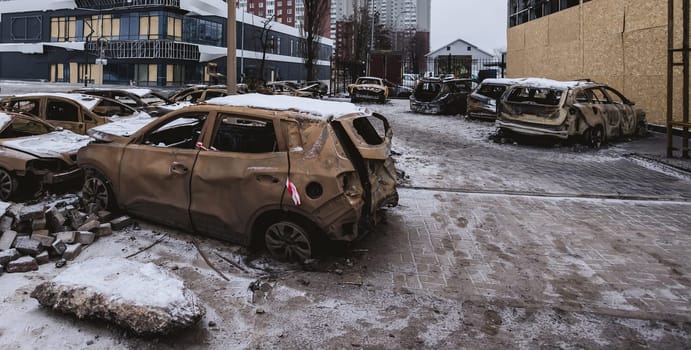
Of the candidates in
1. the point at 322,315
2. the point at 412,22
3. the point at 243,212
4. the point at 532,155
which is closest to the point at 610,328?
the point at 322,315

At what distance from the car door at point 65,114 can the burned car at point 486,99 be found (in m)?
13.3

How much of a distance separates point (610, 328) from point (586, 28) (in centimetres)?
1830

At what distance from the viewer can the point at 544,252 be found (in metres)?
5.53

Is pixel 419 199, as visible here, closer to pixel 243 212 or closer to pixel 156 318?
pixel 243 212

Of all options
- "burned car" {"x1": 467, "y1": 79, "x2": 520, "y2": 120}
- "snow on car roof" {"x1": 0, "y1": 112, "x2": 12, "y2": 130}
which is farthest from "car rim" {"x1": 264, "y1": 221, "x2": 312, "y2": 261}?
"burned car" {"x1": 467, "y1": 79, "x2": 520, "y2": 120}

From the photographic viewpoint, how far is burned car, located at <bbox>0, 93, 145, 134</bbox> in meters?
9.66

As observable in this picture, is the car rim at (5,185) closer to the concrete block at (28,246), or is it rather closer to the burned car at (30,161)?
the burned car at (30,161)

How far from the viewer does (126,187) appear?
5.75 m

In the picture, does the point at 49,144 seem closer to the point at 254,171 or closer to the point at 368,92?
the point at 254,171

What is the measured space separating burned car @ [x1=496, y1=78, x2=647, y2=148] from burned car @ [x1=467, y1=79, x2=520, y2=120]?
15.1 ft

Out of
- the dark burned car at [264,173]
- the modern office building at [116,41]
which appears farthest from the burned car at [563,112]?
the modern office building at [116,41]

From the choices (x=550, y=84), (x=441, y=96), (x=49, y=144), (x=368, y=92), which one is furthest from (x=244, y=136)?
(x=368, y=92)

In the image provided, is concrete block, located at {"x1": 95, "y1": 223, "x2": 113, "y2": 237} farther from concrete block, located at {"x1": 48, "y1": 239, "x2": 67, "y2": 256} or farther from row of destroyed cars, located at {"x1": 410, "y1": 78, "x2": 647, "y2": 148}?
row of destroyed cars, located at {"x1": 410, "y1": 78, "x2": 647, "y2": 148}

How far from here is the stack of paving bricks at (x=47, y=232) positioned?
477cm
